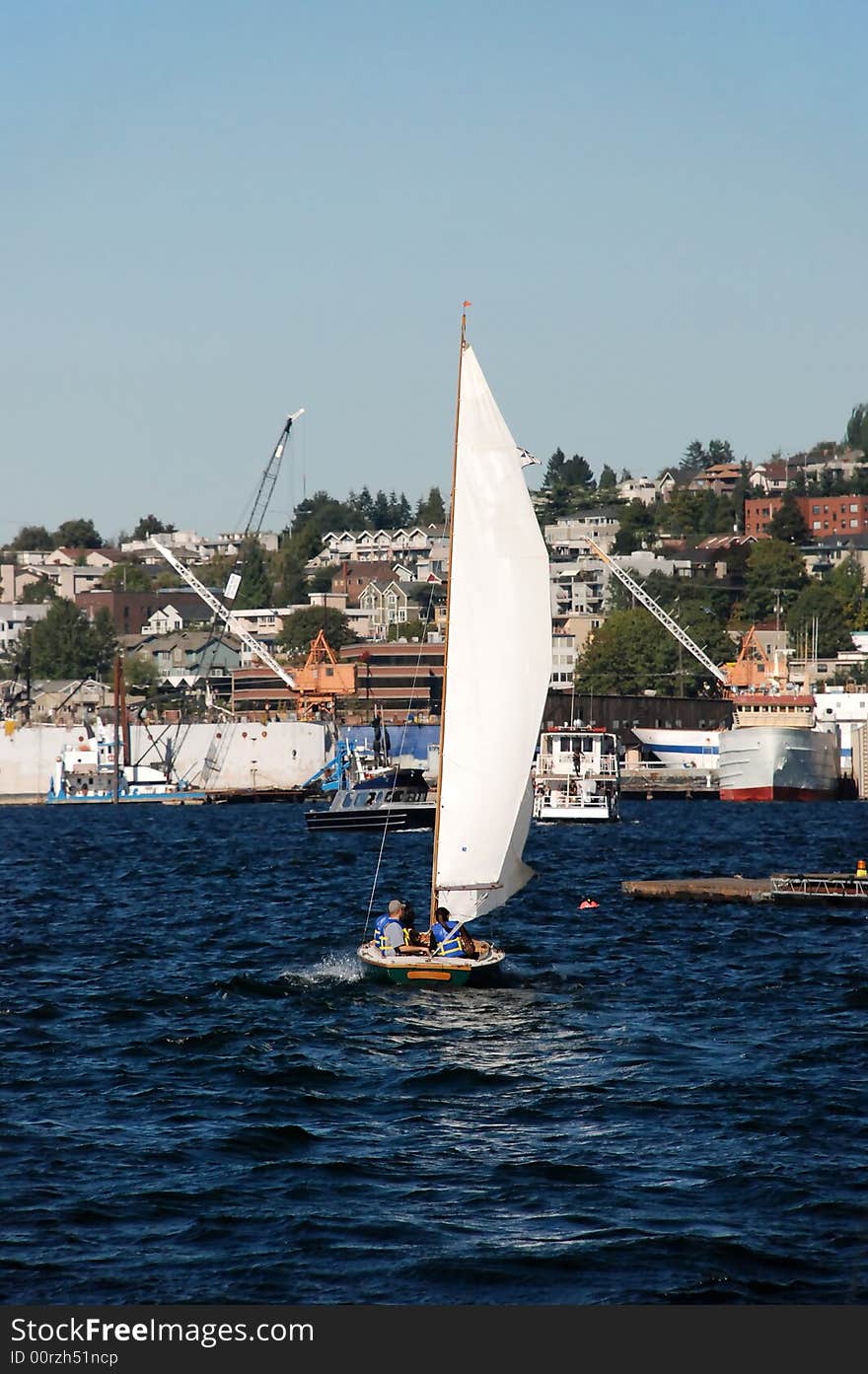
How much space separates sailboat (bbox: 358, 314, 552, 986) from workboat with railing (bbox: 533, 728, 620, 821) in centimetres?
8137

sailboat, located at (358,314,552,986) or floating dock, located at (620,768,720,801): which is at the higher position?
sailboat, located at (358,314,552,986)

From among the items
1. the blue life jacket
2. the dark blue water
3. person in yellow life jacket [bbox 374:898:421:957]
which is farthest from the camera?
person in yellow life jacket [bbox 374:898:421:957]

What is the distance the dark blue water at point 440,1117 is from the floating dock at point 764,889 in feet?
6.24

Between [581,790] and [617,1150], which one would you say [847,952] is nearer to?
[617,1150]

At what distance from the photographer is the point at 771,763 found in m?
157

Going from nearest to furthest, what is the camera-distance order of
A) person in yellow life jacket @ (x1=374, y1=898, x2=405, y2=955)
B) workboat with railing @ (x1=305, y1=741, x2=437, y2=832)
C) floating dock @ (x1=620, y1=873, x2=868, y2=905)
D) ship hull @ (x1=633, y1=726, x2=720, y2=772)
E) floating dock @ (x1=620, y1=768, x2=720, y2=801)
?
person in yellow life jacket @ (x1=374, y1=898, x2=405, y2=955), floating dock @ (x1=620, y1=873, x2=868, y2=905), workboat with railing @ (x1=305, y1=741, x2=437, y2=832), floating dock @ (x1=620, y1=768, x2=720, y2=801), ship hull @ (x1=633, y1=726, x2=720, y2=772)

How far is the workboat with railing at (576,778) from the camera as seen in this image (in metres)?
121

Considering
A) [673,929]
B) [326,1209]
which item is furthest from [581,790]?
[326,1209]

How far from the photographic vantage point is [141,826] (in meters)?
128

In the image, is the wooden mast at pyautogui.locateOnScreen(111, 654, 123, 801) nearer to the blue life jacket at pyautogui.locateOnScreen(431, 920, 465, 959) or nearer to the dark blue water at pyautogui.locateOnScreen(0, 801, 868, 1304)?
the dark blue water at pyautogui.locateOnScreen(0, 801, 868, 1304)

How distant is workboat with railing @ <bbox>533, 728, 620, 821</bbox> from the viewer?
12075 cm

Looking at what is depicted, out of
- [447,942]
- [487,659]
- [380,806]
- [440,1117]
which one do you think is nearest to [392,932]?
[447,942]

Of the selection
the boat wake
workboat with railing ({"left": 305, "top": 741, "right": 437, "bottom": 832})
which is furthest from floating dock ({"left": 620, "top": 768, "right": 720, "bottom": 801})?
the boat wake

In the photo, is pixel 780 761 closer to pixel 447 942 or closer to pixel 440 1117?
pixel 447 942
